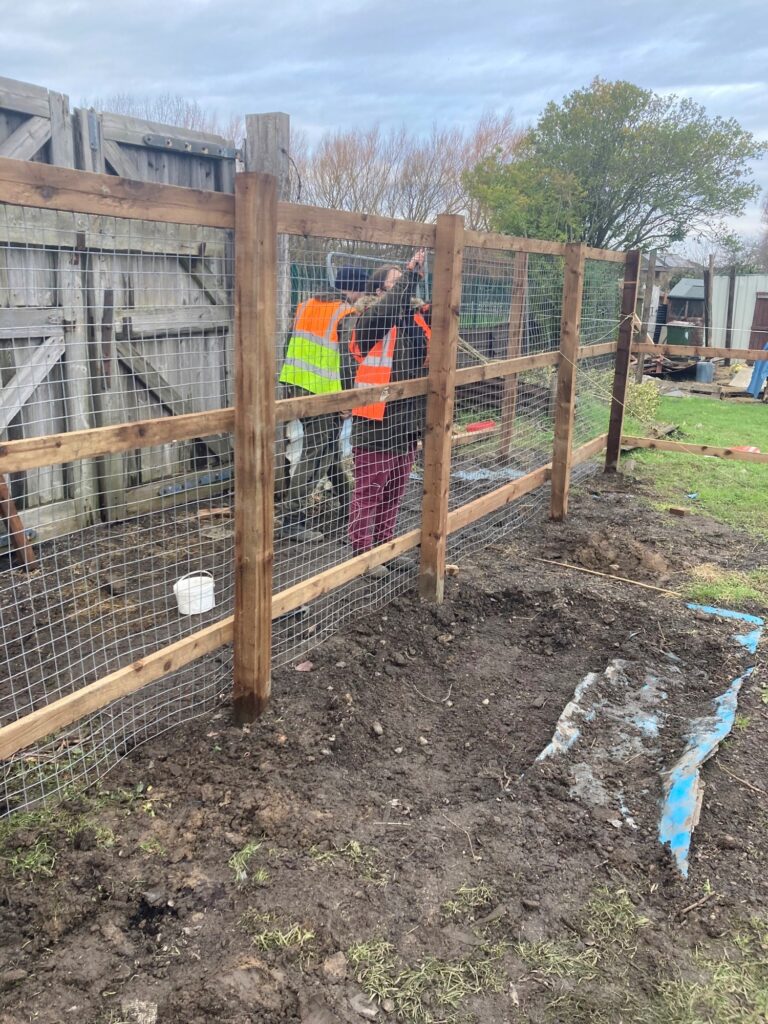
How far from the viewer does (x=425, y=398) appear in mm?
4715

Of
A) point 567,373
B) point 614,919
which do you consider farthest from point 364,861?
point 567,373

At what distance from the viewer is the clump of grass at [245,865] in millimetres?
2521

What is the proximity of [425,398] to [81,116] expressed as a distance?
315cm

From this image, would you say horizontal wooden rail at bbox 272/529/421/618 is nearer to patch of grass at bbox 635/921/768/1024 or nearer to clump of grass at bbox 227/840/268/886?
clump of grass at bbox 227/840/268/886

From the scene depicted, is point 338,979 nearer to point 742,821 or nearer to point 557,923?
point 557,923

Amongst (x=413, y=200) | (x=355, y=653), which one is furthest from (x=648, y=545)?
(x=413, y=200)

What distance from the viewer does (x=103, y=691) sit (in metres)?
2.80

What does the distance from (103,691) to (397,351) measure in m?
2.63

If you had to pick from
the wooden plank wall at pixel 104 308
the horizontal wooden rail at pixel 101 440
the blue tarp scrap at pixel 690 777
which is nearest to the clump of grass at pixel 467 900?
the blue tarp scrap at pixel 690 777

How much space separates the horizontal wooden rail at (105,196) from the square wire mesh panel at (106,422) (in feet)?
4.21

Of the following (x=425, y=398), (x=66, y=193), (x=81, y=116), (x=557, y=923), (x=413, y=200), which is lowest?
(x=557, y=923)

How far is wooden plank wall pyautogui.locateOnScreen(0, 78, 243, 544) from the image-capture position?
510 cm

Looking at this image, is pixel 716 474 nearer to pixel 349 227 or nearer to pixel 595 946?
pixel 349 227

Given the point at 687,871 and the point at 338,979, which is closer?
the point at 338,979
